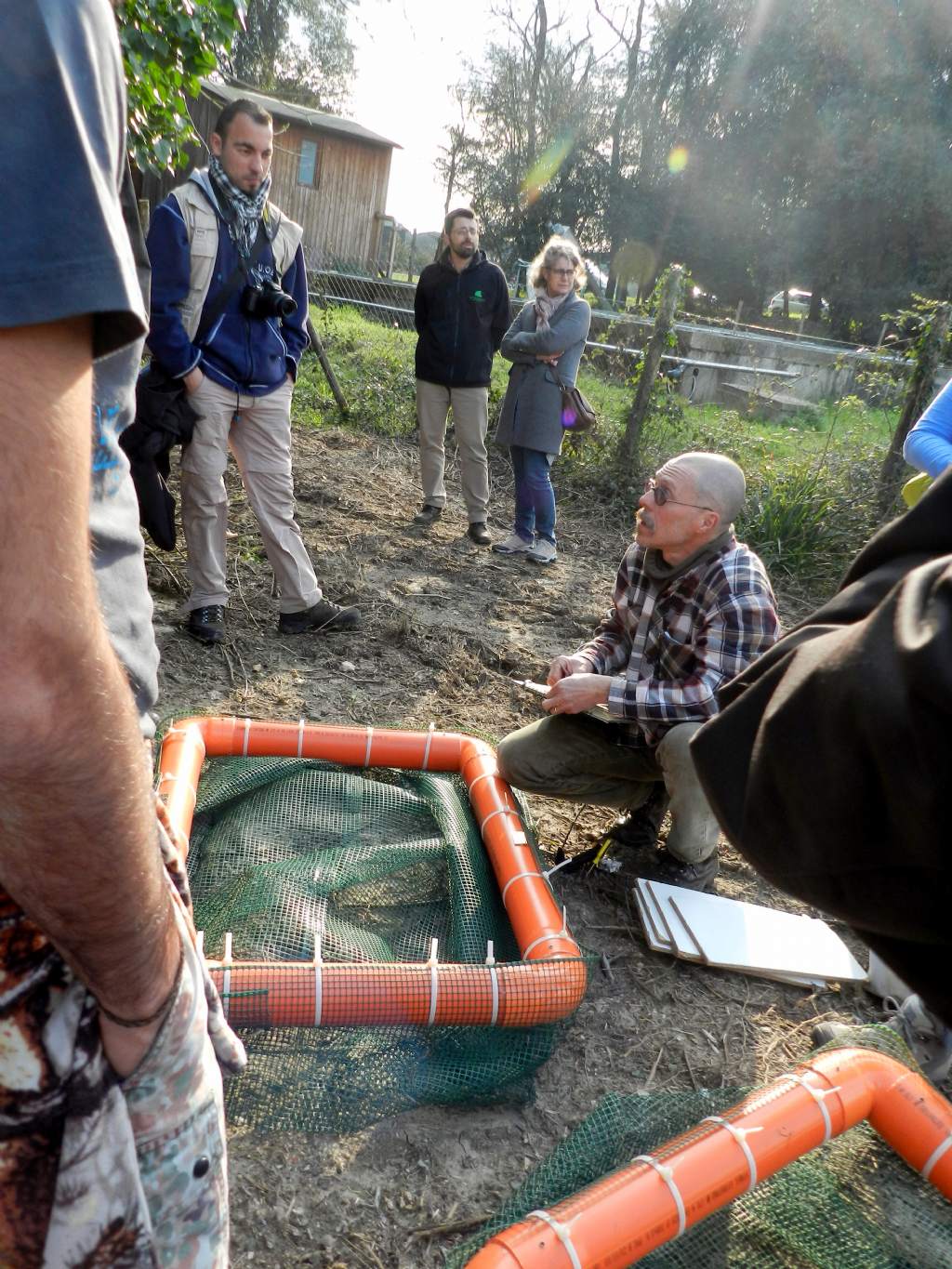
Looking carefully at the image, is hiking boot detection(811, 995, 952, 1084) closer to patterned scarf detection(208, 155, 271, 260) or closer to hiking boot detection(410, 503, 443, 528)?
patterned scarf detection(208, 155, 271, 260)

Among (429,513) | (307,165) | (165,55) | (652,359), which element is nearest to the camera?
(165,55)

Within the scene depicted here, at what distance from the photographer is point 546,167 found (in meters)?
30.5

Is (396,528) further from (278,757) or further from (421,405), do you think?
(278,757)

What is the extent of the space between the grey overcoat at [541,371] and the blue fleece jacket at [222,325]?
218 centimetres

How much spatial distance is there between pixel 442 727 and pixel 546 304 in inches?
136

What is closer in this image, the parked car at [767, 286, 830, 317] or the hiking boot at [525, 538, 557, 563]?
the hiking boot at [525, 538, 557, 563]

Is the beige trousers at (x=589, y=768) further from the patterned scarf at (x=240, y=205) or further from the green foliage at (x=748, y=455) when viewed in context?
the green foliage at (x=748, y=455)

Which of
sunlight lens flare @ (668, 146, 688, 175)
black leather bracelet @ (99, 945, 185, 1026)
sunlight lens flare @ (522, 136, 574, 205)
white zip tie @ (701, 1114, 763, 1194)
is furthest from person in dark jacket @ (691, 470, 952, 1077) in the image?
sunlight lens flare @ (522, 136, 574, 205)

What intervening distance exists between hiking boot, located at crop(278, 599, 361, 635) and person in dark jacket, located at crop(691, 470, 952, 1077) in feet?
13.3

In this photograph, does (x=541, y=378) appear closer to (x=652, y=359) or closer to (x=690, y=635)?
(x=652, y=359)

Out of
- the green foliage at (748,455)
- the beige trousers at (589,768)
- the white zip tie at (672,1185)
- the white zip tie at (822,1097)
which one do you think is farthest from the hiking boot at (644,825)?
the green foliage at (748,455)

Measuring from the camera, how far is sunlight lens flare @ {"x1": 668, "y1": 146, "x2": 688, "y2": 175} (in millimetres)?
28953

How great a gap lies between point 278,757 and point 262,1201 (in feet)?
5.34

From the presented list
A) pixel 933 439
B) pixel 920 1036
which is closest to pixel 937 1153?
pixel 920 1036
